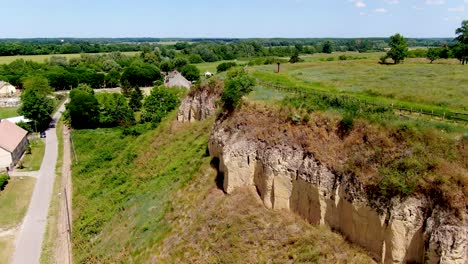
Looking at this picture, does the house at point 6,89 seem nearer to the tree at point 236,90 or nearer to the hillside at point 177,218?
the hillside at point 177,218

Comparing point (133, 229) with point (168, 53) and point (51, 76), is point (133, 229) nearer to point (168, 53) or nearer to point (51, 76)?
point (51, 76)

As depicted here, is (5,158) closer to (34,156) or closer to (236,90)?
(34,156)

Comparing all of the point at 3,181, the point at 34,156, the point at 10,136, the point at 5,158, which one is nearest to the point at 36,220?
the point at 3,181

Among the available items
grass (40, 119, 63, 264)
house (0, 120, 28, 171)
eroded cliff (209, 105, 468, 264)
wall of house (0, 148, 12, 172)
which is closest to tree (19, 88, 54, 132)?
house (0, 120, 28, 171)

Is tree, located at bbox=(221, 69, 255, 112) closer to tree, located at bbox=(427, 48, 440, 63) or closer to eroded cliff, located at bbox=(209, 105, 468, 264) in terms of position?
eroded cliff, located at bbox=(209, 105, 468, 264)

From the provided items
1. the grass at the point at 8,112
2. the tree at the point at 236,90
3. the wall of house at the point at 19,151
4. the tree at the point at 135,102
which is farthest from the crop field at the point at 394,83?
the grass at the point at 8,112
